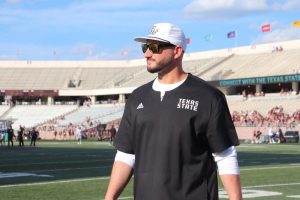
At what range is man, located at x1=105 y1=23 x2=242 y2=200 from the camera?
458cm

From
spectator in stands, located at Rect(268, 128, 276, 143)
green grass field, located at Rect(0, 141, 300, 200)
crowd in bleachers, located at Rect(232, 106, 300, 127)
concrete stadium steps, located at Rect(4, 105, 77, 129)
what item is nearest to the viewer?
green grass field, located at Rect(0, 141, 300, 200)

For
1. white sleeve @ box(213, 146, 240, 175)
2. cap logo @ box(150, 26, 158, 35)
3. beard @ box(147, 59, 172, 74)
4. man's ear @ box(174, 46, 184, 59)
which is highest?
cap logo @ box(150, 26, 158, 35)

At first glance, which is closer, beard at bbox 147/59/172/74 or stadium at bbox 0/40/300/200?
beard at bbox 147/59/172/74

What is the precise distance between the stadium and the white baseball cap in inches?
606

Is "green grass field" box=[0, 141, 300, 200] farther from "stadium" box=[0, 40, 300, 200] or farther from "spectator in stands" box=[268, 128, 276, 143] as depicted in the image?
"spectator in stands" box=[268, 128, 276, 143]

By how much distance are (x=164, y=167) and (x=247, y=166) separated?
1616 centimetres

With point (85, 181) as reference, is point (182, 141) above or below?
above

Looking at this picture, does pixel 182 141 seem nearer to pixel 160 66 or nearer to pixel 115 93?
pixel 160 66

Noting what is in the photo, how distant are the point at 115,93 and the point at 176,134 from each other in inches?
3335

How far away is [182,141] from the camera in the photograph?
460 cm

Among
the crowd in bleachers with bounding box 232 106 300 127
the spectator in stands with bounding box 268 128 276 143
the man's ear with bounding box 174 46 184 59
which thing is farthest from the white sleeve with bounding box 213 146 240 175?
the crowd in bleachers with bounding box 232 106 300 127

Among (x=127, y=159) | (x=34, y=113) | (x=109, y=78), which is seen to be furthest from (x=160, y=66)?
(x=109, y=78)

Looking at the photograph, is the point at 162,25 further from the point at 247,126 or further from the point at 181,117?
the point at 247,126

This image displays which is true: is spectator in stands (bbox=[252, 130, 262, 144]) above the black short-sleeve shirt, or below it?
below
